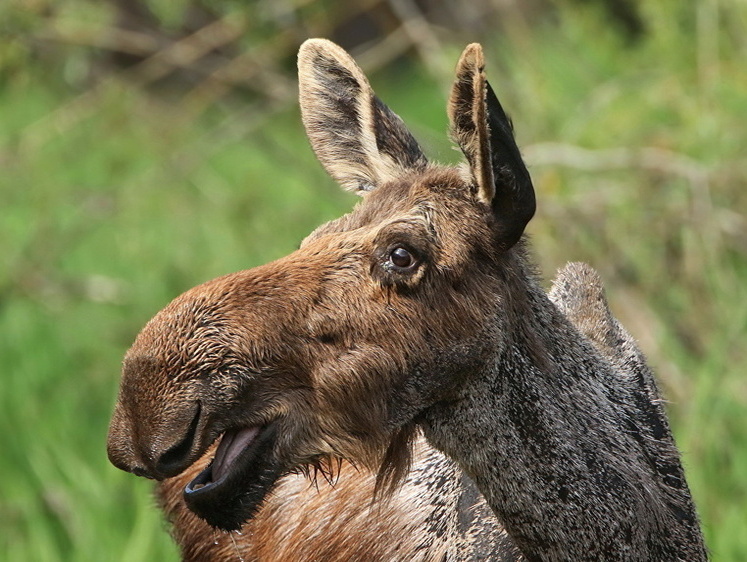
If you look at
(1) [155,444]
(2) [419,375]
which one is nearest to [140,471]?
(1) [155,444]

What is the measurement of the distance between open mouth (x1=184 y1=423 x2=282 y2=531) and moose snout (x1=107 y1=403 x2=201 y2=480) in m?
0.09

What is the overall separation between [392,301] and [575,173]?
4.12 meters

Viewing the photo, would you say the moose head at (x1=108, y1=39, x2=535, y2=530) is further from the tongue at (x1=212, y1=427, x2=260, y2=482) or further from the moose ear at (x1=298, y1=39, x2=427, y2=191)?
the moose ear at (x1=298, y1=39, x2=427, y2=191)

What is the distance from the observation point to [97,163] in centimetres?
1113

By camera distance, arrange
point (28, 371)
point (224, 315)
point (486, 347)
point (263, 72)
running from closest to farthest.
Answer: point (224, 315) < point (486, 347) < point (28, 371) < point (263, 72)

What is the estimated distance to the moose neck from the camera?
10.3 ft

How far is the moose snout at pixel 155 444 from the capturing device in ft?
9.16

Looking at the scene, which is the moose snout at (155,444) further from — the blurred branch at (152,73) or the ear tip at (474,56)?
the blurred branch at (152,73)

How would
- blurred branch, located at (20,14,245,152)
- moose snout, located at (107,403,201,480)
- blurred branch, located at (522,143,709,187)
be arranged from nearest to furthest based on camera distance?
moose snout, located at (107,403,201,480) → blurred branch, located at (522,143,709,187) → blurred branch, located at (20,14,245,152)

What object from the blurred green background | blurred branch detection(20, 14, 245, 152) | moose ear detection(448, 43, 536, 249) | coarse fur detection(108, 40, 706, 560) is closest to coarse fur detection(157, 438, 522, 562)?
coarse fur detection(108, 40, 706, 560)

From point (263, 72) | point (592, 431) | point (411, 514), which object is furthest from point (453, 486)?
point (263, 72)

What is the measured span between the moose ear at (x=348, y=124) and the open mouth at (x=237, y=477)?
3.15 ft

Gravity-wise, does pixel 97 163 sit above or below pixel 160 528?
above

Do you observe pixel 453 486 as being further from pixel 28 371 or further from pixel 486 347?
pixel 28 371
